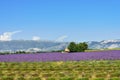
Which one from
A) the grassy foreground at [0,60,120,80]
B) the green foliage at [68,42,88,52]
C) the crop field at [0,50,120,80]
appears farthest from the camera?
the green foliage at [68,42,88,52]

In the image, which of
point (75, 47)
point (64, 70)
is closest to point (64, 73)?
point (64, 70)

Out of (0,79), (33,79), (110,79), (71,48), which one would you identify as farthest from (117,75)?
(71,48)

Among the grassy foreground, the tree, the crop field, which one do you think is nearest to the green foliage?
the tree

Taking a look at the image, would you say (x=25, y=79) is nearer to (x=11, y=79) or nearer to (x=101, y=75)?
(x=11, y=79)

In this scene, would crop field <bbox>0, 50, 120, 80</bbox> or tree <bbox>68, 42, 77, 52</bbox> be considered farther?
tree <bbox>68, 42, 77, 52</bbox>

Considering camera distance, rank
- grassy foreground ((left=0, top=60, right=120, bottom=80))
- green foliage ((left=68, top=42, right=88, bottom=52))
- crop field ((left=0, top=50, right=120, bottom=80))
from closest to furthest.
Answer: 1. grassy foreground ((left=0, top=60, right=120, bottom=80))
2. crop field ((left=0, top=50, right=120, bottom=80))
3. green foliage ((left=68, top=42, right=88, bottom=52))

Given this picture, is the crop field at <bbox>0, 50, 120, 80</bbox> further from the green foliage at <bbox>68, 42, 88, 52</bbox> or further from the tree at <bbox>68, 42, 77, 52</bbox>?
the tree at <bbox>68, 42, 77, 52</bbox>

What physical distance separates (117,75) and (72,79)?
9.37ft

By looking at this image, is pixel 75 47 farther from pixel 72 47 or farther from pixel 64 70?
pixel 64 70

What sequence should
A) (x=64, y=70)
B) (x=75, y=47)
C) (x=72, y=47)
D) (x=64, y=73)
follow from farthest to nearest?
(x=72, y=47) → (x=75, y=47) → (x=64, y=70) → (x=64, y=73)

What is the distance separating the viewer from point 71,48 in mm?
69188

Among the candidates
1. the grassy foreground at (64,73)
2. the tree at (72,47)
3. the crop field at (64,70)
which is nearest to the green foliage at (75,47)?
the tree at (72,47)

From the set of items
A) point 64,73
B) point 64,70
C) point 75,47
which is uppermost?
point 75,47

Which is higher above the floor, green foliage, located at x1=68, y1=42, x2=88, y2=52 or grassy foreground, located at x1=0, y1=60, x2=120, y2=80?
green foliage, located at x1=68, y1=42, x2=88, y2=52
